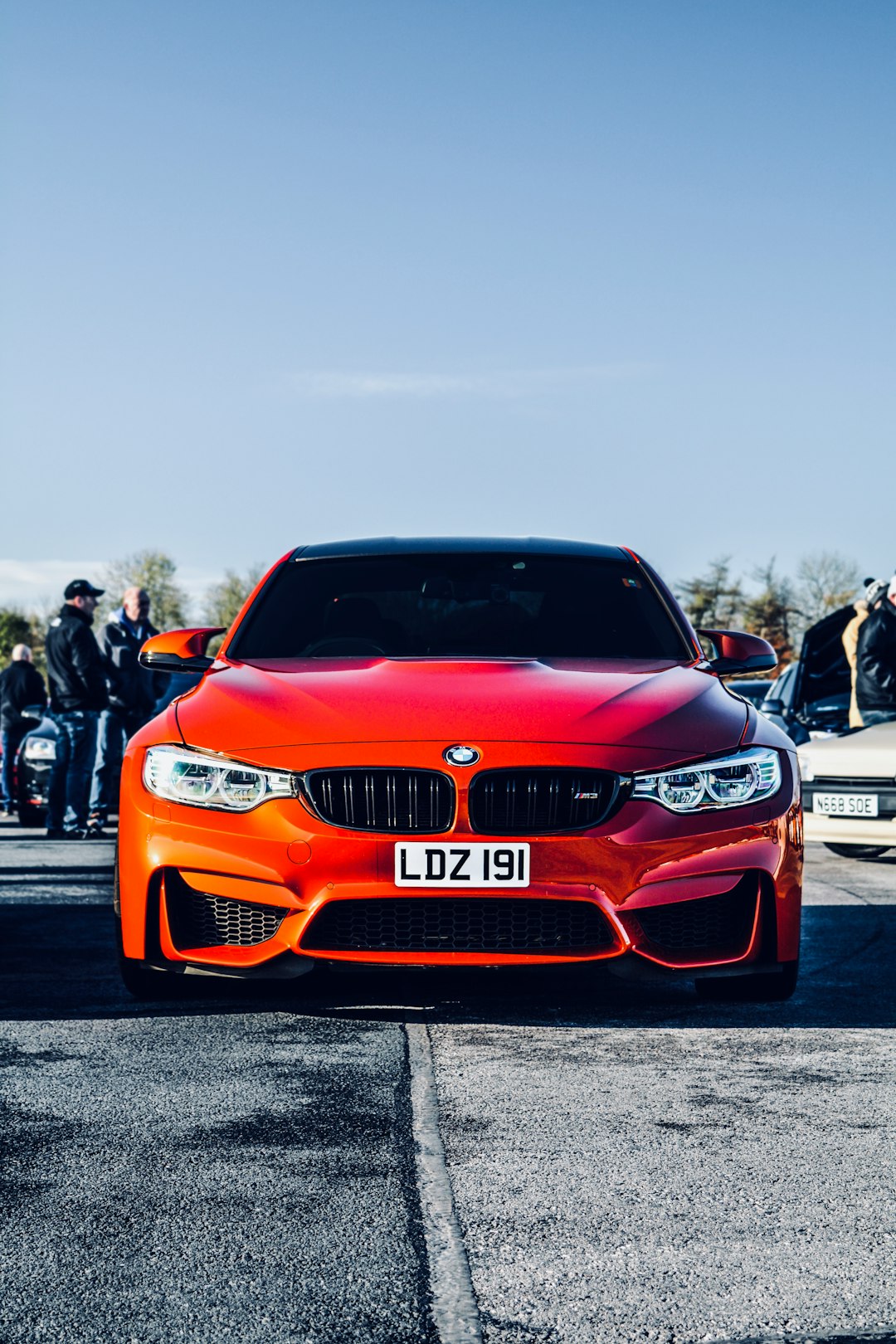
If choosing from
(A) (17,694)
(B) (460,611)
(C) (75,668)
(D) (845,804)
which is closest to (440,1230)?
(B) (460,611)

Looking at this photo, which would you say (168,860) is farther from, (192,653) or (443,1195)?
(443,1195)

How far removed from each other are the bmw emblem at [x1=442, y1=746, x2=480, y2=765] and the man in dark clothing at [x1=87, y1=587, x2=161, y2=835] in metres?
8.37

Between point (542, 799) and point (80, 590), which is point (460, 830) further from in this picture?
point (80, 590)

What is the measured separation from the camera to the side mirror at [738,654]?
5652 millimetres

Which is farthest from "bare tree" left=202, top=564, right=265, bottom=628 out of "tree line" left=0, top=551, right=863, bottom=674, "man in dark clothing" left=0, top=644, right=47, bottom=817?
"man in dark clothing" left=0, top=644, right=47, bottom=817

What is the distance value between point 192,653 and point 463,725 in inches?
62.3

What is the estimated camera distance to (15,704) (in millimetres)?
15555

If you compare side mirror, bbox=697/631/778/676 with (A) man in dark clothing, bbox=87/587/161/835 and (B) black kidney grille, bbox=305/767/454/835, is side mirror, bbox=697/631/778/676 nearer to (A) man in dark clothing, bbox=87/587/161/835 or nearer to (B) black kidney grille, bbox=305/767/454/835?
(B) black kidney grille, bbox=305/767/454/835

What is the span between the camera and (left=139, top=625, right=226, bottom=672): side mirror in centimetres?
564

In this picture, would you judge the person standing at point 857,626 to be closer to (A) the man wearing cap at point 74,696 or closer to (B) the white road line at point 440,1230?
(A) the man wearing cap at point 74,696

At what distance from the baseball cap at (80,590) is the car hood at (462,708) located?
7.34 m

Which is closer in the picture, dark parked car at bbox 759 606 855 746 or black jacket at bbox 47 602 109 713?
black jacket at bbox 47 602 109 713

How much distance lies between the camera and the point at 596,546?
21.5 feet

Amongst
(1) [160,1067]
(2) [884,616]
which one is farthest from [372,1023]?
(2) [884,616]
